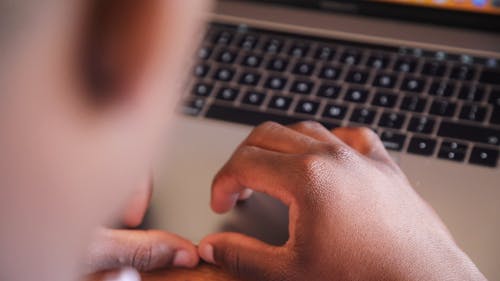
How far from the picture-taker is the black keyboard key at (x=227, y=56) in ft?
2.74

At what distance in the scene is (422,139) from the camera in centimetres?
73

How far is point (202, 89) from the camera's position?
2.64 feet

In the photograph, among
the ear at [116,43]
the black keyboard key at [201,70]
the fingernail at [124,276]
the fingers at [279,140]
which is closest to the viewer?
the ear at [116,43]

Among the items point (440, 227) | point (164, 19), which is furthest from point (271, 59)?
point (164, 19)

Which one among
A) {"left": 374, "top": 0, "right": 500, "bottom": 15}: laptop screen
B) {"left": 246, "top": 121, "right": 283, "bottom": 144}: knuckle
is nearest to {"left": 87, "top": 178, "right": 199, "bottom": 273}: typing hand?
{"left": 246, "top": 121, "right": 283, "bottom": 144}: knuckle

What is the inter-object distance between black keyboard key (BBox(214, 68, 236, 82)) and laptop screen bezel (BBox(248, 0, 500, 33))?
4.6 inches

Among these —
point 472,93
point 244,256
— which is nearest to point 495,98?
point 472,93

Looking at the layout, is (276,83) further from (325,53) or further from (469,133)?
(469,133)

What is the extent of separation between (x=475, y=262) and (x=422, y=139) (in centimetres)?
15

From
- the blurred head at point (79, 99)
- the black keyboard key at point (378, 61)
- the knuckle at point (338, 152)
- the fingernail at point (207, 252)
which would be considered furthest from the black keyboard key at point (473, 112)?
the blurred head at point (79, 99)

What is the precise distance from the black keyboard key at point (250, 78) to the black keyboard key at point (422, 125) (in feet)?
0.56

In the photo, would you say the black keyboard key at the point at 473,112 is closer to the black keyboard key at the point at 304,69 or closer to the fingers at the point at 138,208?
the black keyboard key at the point at 304,69

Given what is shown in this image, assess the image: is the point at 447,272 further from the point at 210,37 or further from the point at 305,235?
the point at 210,37

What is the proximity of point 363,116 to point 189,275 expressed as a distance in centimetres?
26
